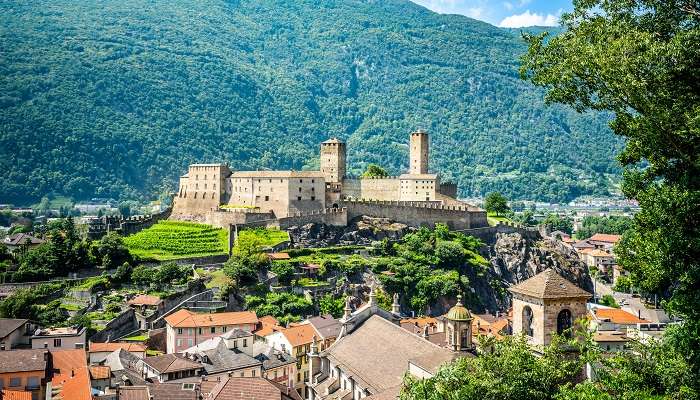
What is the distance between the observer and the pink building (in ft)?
171

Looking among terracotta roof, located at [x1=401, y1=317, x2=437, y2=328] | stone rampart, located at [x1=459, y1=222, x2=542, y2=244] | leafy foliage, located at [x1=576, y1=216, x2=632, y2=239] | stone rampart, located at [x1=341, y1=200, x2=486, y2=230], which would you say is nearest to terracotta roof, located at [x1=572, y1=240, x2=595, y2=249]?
leafy foliage, located at [x1=576, y1=216, x2=632, y2=239]

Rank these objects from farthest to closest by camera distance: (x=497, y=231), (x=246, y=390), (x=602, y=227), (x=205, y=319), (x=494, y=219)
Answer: (x=602, y=227)
(x=494, y=219)
(x=497, y=231)
(x=205, y=319)
(x=246, y=390)

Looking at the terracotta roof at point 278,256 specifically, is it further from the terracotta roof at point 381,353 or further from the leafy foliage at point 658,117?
the leafy foliage at point 658,117

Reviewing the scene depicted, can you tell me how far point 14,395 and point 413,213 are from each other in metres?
65.9

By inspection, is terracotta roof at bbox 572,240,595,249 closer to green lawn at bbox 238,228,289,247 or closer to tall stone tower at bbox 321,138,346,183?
tall stone tower at bbox 321,138,346,183

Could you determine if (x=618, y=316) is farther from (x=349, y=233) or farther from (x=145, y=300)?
(x=145, y=300)

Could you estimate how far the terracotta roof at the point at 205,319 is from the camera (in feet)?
173

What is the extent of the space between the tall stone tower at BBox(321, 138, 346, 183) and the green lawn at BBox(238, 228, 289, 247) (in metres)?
26.0

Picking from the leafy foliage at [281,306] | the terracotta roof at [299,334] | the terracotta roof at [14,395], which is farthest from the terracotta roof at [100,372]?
the leafy foliage at [281,306]

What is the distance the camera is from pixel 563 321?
88.0 ft

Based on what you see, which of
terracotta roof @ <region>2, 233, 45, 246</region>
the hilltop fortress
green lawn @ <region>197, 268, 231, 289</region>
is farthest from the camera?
the hilltop fortress

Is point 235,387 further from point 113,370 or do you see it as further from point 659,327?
point 659,327

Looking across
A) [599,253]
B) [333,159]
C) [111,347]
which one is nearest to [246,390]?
[111,347]

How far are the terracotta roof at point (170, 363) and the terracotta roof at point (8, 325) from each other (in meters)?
10.4
